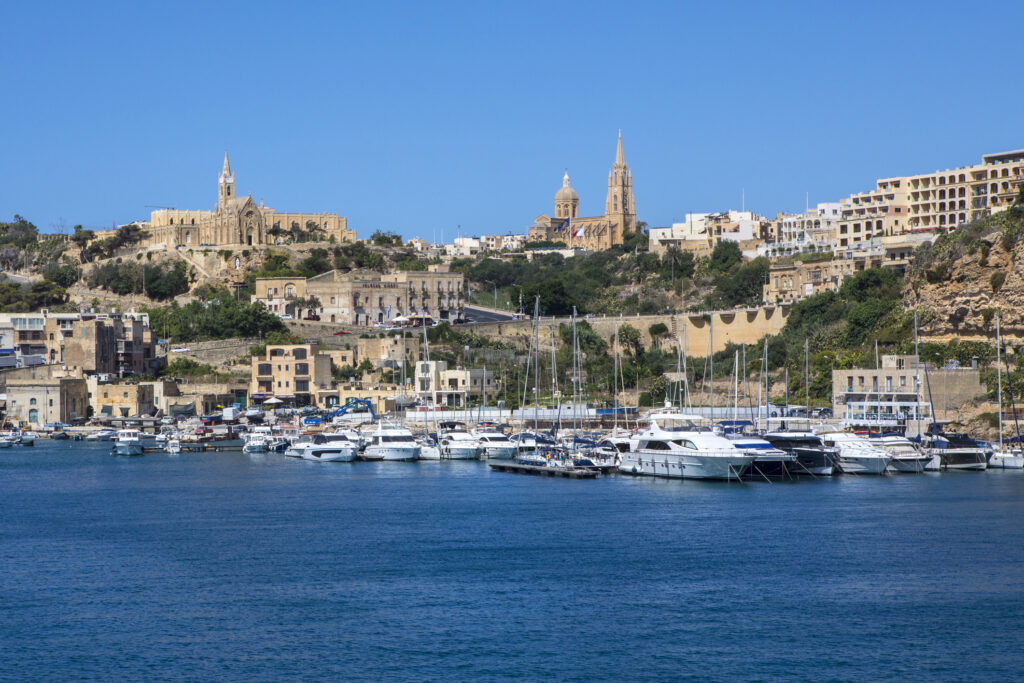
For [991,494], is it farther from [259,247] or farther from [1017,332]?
[259,247]

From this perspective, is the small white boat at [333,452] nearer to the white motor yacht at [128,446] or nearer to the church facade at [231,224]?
the white motor yacht at [128,446]

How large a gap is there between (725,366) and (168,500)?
3826 cm

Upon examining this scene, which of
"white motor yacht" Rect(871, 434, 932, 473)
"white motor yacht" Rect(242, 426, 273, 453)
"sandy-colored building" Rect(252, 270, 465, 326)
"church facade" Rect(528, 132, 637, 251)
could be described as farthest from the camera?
"church facade" Rect(528, 132, 637, 251)

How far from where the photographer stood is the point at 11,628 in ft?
80.2

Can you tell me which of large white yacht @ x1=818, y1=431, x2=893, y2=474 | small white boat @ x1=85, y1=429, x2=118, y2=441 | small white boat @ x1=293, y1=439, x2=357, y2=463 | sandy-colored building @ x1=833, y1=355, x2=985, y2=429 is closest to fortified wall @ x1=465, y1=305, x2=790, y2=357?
sandy-colored building @ x1=833, y1=355, x2=985, y2=429

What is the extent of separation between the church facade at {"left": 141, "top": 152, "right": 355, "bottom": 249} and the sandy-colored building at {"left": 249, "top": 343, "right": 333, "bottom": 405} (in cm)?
3034

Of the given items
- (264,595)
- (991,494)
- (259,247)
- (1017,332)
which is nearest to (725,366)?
(1017,332)

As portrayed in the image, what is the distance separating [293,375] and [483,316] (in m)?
20.7

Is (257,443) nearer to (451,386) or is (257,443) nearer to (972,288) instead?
(451,386)

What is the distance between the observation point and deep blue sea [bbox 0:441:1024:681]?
22500 mm

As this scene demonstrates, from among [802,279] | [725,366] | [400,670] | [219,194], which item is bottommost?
[400,670]

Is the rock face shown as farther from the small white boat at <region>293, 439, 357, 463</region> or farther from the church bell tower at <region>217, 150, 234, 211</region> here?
the church bell tower at <region>217, 150, 234, 211</region>

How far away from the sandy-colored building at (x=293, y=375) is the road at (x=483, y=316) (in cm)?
1556

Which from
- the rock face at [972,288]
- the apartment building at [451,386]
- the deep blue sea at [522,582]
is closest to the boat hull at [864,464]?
the deep blue sea at [522,582]
